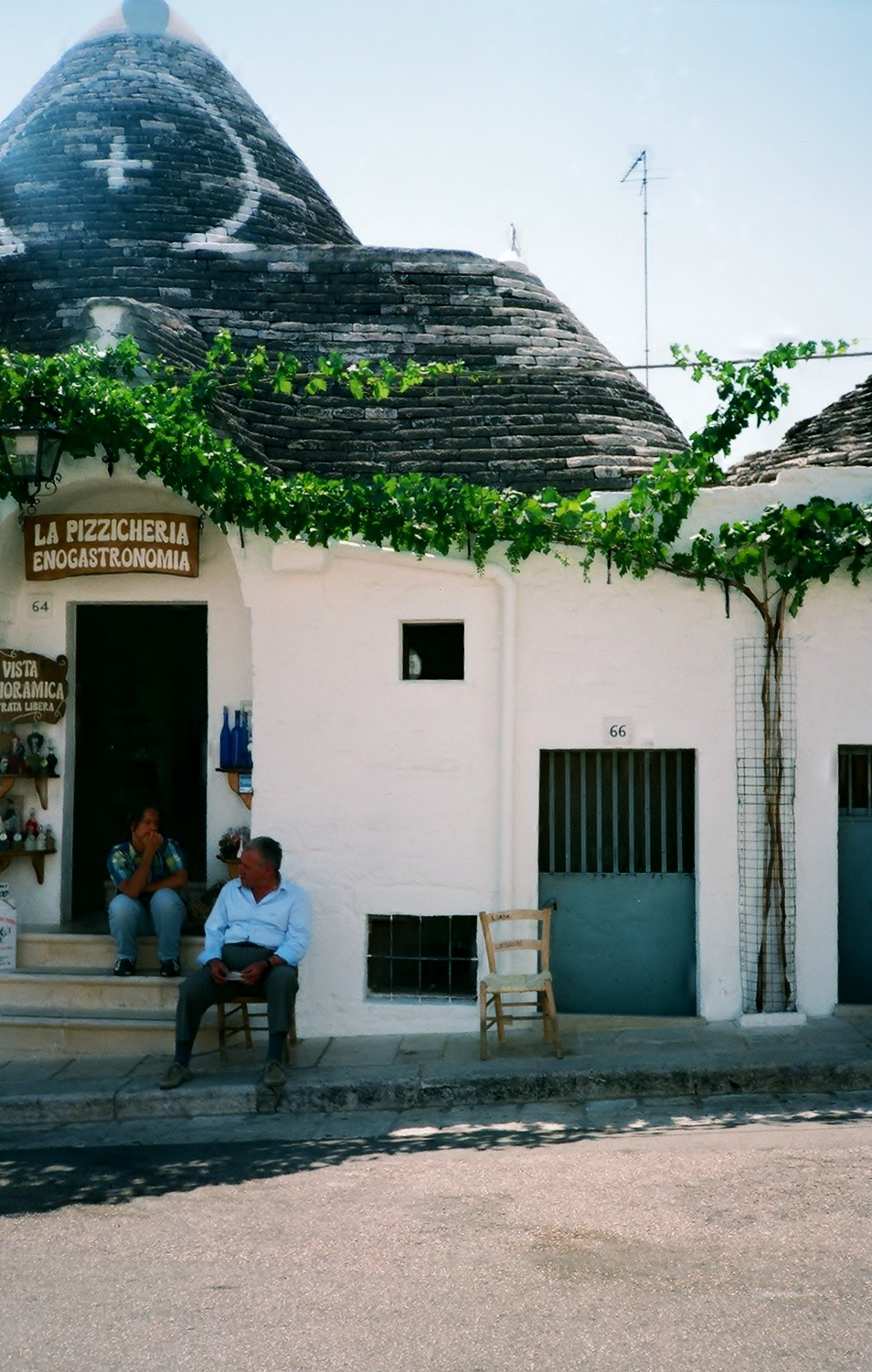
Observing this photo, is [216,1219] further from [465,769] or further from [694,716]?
[694,716]

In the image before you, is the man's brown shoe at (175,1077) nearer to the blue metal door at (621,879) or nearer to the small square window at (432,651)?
the blue metal door at (621,879)

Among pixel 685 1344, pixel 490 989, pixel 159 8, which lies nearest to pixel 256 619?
pixel 490 989

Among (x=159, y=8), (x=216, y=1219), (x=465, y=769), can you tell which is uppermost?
(x=159, y=8)

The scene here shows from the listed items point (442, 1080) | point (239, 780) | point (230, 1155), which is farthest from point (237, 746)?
point (230, 1155)

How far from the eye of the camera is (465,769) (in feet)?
33.8

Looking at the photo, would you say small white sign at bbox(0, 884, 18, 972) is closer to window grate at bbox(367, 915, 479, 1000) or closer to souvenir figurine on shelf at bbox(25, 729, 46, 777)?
souvenir figurine on shelf at bbox(25, 729, 46, 777)

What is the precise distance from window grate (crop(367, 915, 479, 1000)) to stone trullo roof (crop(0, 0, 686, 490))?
3.37 meters

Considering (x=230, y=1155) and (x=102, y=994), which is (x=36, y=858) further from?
(x=230, y=1155)

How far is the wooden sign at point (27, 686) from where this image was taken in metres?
11.1

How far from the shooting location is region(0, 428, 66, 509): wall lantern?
9641 millimetres

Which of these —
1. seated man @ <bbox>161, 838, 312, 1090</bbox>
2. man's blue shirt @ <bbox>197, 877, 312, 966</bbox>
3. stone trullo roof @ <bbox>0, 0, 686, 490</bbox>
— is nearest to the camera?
seated man @ <bbox>161, 838, 312, 1090</bbox>

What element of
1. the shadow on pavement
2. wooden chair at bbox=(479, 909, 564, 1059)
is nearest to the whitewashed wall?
wooden chair at bbox=(479, 909, 564, 1059)

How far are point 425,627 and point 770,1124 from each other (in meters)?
4.28

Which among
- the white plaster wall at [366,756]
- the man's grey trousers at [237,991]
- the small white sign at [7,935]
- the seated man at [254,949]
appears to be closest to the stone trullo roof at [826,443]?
the white plaster wall at [366,756]
